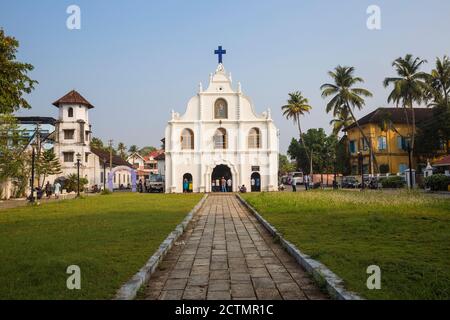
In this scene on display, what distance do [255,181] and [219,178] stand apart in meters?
5.64

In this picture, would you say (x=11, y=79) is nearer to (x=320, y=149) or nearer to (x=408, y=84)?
(x=408, y=84)

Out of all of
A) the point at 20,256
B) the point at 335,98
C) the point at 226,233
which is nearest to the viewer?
the point at 20,256

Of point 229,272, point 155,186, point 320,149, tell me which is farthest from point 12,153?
point 320,149

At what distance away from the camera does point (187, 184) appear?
144 feet

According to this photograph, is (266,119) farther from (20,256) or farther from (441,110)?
(20,256)

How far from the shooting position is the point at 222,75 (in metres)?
45.3

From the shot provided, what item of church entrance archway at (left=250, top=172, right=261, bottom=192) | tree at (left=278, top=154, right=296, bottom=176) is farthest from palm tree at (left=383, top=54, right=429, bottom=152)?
tree at (left=278, top=154, right=296, bottom=176)

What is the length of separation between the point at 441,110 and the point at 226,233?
40688 mm

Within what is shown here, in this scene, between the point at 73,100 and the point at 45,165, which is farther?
the point at 73,100

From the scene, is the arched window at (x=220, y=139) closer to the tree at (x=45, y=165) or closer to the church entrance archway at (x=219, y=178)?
the church entrance archway at (x=219, y=178)

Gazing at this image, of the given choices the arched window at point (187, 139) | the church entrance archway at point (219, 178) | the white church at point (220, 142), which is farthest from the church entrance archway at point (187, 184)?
the arched window at point (187, 139)

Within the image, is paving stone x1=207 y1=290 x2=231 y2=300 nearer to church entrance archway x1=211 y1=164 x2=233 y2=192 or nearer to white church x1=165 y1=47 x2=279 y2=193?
white church x1=165 y1=47 x2=279 y2=193
